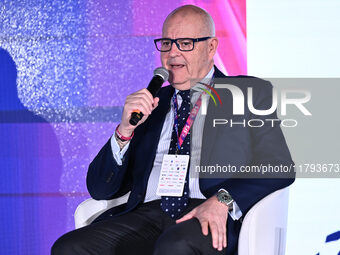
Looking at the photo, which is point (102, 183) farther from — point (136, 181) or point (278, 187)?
point (278, 187)

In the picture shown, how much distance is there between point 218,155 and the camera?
6.85 ft

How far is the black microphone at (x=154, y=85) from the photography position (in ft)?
6.12

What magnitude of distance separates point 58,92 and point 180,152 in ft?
4.38

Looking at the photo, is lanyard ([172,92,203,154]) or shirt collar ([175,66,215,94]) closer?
lanyard ([172,92,203,154])

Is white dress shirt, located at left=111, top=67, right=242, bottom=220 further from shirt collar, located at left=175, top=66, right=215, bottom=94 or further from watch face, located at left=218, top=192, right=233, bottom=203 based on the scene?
watch face, located at left=218, top=192, right=233, bottom=203

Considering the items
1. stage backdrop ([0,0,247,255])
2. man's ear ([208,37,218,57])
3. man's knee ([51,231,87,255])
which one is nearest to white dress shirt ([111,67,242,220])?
man's ear ([208,37,218,57])

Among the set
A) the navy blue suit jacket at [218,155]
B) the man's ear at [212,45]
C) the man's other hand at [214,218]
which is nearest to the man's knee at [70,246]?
the navy blue suit jacket at [218,155]

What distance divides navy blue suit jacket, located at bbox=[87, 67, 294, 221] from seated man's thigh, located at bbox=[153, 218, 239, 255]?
200mm

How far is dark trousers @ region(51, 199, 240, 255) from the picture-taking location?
1733 millimetres

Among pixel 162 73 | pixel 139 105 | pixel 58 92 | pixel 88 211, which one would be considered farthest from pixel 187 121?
pixel 58 92

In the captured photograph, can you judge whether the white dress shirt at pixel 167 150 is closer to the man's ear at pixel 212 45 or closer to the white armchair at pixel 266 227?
the man's ear at pixel 212 45

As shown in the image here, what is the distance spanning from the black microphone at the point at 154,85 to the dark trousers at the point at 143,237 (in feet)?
1.31

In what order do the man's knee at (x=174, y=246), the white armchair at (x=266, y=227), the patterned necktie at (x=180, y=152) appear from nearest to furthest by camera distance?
1. the man's knee at (x=174, y=246)
2. the white armchair at (x=266, y=227)
3. the patterned necktie at (x=180, y=152)

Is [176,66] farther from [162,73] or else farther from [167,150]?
[167,150]
